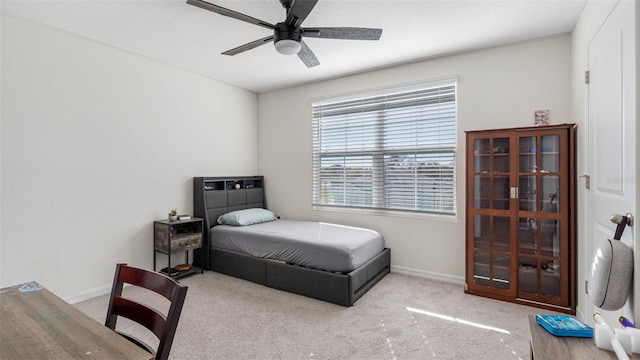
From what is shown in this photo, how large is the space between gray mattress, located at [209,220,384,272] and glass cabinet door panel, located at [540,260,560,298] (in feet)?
5.26

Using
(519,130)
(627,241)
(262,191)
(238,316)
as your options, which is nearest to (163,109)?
(262,191)

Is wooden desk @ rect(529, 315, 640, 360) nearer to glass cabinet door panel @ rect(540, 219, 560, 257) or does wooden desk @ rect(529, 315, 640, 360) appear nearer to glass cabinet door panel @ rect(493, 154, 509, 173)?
glass cabinet door panel @ rect(540, 219, 560, 257)

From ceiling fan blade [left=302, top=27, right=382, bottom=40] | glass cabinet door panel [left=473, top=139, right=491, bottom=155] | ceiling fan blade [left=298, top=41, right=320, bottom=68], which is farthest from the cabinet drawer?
glass cabinet door panel [left=473, top=139, right=491, bottom=155]

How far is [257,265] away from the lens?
3.47 metres

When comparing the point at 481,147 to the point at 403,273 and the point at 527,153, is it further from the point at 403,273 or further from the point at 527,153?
the point at 403,273

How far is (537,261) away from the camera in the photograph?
9.33 feet

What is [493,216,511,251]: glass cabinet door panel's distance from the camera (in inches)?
117

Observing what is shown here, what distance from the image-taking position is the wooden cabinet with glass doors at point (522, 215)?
106 inches

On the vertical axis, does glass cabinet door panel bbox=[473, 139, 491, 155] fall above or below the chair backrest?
above

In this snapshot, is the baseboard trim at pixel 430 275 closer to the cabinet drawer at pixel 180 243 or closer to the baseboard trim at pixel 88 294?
the cabinet drawer at pixel 180 243

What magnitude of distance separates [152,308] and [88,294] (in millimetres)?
2558

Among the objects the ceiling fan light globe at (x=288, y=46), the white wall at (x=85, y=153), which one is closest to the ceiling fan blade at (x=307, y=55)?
the ceiling fan light globe at (x=288, y=46)

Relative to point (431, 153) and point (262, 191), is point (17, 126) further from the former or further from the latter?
point (431, 153)

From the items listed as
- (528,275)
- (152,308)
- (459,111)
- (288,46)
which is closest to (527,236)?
(528,275)
